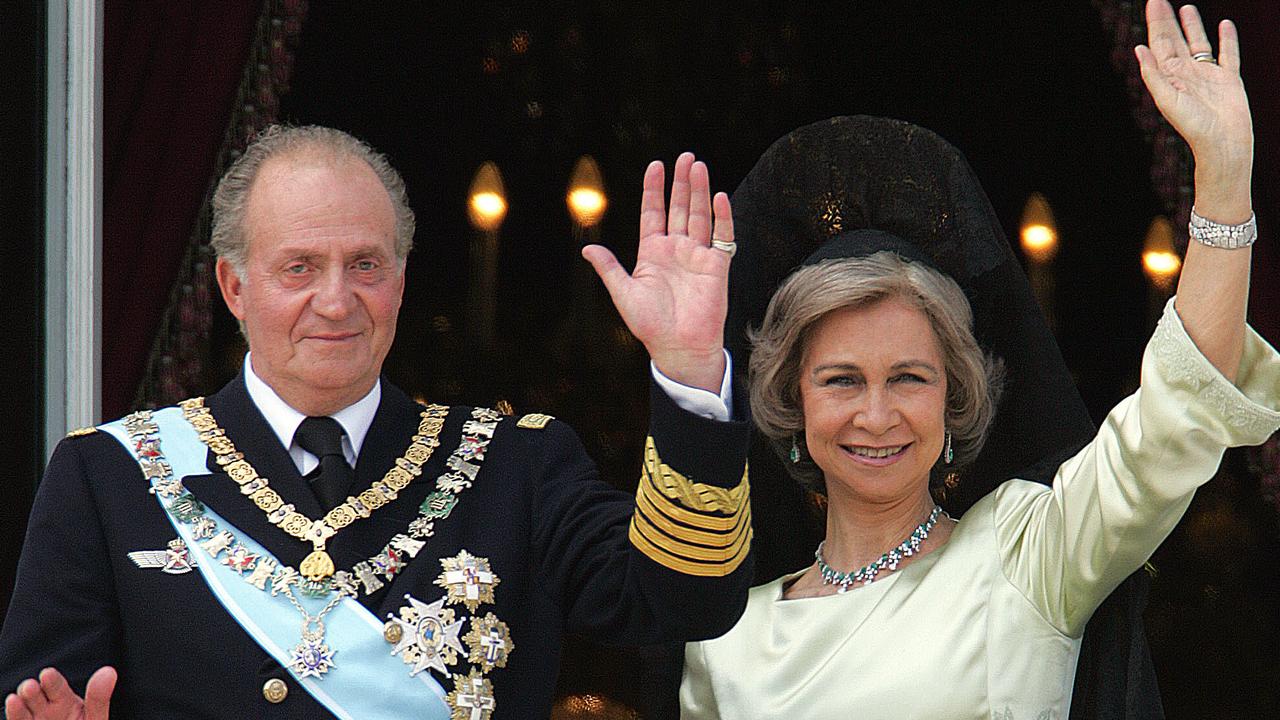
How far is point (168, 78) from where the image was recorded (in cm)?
386

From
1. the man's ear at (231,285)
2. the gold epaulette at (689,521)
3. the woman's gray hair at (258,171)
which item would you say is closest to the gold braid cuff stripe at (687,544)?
the gold epaulette at (689,521)

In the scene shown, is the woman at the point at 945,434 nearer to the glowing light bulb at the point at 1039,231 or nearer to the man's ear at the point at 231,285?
the man's ear at the point at 231,285

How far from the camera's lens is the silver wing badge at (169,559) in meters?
2.24

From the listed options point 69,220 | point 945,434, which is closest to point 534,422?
point 945,434

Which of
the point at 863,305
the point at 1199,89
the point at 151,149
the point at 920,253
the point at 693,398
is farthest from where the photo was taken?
the point at 151,149

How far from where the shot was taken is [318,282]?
2.32m

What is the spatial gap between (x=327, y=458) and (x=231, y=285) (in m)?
0.25

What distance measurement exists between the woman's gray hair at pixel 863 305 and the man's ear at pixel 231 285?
0.74 meters

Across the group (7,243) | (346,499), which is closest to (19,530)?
(7,243)

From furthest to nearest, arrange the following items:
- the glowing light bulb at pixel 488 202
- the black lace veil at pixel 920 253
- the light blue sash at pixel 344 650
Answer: the glowing light bulb at pixel 488 202 → the black lace veil at pixel 920 253 → the light blue sash at pixel 344 650

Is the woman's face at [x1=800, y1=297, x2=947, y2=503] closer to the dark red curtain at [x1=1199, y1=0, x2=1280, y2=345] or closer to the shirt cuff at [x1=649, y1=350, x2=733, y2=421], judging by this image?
the shirt cuff at [x1=649, y1=350, x2=733, y2=421]

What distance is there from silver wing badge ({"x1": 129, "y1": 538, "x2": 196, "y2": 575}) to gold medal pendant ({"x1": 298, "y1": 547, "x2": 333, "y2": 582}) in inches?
5.1

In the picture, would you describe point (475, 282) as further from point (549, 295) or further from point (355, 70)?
point (355, 70)

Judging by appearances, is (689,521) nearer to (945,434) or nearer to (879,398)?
(879,398)
